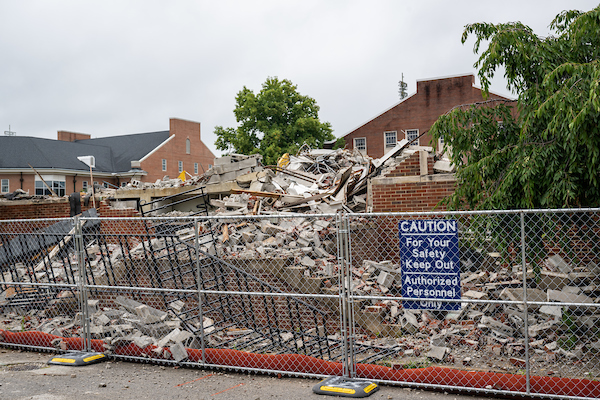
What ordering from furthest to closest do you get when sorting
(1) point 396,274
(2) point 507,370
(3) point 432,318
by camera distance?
(1) point 396,274 < (3) point 432,318 < (2) point 507,370

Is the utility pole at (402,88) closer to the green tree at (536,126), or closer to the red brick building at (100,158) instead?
the red brick building at (100,158)

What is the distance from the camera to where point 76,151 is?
51.3 meters

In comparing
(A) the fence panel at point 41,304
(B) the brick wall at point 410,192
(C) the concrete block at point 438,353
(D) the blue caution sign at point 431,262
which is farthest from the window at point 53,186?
(D) the blue caution sign at point 431,262

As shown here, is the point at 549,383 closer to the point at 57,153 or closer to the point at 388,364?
the point at 388,364

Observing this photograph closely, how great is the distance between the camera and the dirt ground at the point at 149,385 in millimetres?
5934

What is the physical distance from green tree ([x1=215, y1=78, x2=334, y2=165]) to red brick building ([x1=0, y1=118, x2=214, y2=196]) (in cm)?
682

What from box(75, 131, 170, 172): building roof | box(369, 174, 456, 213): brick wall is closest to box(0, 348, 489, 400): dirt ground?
box(369, 174, 456, 213): brick wall

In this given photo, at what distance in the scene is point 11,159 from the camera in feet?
151

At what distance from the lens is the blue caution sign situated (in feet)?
18.7

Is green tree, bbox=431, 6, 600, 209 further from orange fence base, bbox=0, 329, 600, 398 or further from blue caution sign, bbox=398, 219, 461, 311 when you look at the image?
orange fence base, bbox=0, 329, 600, 398

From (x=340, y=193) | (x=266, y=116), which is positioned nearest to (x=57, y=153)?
(x=266, y=116)

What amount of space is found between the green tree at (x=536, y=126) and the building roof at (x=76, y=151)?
152 ft

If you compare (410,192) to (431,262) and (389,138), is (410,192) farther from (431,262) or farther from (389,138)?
(389,138)

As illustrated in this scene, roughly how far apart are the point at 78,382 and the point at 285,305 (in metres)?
4.05
